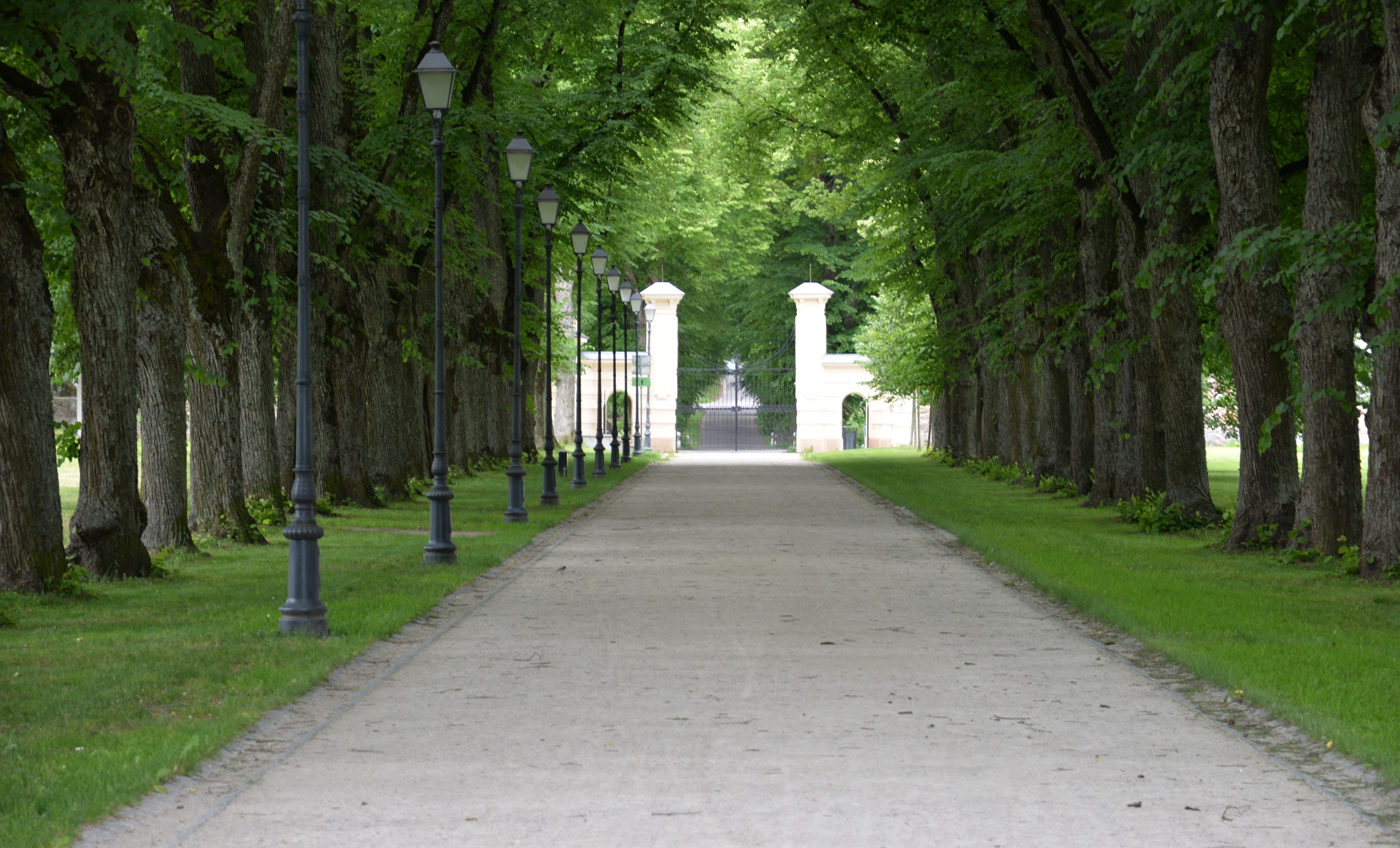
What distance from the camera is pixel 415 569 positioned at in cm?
1648

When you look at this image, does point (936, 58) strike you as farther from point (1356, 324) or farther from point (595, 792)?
point (595, 792)

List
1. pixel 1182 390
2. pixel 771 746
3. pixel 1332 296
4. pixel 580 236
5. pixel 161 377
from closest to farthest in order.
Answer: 1. pixel 771 746
2. pixel 1332 296
3. pixel 161 377
4. pixel 1182 390
5. pixel 580 236

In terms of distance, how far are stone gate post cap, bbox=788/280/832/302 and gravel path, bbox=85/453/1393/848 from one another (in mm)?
49349

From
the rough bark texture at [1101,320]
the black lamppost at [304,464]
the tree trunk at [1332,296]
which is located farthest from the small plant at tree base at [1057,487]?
the black lamppost at [304,464]

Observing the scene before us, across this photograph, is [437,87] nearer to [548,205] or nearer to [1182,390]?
[548,205]

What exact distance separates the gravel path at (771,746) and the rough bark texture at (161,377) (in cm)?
518

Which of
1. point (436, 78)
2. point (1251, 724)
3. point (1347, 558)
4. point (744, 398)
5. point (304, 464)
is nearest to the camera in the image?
point (1251, 724)

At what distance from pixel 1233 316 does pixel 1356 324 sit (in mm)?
2015

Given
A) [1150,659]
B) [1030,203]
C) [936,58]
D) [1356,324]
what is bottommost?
[1150,659]

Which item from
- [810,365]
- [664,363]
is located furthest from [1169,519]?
[664,363]

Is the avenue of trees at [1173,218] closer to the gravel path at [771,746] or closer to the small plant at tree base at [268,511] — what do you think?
the gravel path at [771,746]

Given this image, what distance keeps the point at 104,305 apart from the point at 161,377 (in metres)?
2.27

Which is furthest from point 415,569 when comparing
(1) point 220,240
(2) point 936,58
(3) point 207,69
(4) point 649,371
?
(4) point 649,371

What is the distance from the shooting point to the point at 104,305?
48.9 ft
